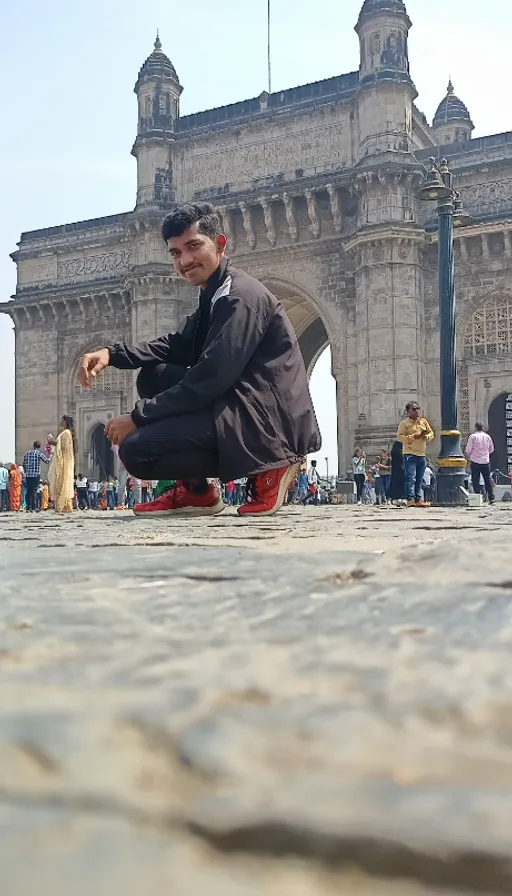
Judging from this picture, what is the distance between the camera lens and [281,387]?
322cm

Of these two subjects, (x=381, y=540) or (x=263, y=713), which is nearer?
(x=263, y=713)

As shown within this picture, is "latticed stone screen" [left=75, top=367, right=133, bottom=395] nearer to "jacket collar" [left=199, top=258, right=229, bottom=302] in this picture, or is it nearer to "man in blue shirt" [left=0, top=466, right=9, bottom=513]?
"man in blue shirt" [left=0, top=466, right=9, bottom=513]

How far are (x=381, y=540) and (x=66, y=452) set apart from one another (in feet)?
26.2

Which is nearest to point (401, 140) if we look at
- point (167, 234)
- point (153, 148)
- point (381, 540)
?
point (153, 148)

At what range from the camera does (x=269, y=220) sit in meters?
19.0

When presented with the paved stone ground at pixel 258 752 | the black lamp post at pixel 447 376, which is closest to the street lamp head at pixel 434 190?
the black lamp post at pixel 447 376

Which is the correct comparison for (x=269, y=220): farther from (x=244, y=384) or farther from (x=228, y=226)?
(x=244, y=384)

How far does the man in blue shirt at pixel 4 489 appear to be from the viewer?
51.9ft

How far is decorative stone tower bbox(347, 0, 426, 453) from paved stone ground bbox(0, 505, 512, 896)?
16.3 m

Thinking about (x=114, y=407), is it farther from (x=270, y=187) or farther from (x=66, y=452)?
(x=66, y=452)

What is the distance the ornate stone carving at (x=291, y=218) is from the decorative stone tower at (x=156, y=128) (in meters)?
3.08

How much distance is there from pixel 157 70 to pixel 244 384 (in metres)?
19.9

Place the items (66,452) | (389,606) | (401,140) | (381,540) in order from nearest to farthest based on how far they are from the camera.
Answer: (389,606) < (381,540) < (66,452) < (401,140)

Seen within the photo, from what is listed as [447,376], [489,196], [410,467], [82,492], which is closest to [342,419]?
[489,196]
